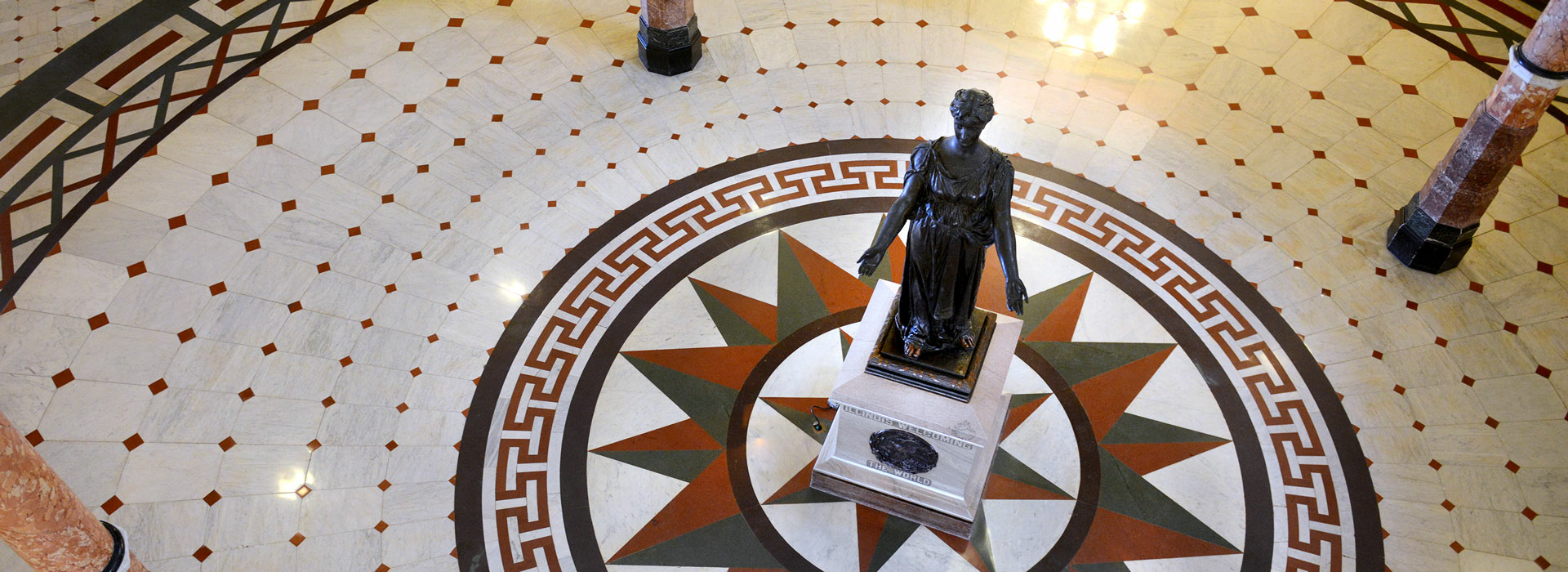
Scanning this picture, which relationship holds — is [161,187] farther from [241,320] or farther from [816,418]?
[816,418]

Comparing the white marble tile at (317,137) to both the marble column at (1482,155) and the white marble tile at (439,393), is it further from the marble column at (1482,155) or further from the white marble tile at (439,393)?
the marble column at (1482,155)

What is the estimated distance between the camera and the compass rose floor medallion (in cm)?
674

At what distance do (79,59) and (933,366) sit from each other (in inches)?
339

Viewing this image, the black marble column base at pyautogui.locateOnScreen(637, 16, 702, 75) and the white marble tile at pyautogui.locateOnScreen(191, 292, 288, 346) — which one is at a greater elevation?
the black marble column base at pyautogui.locateOnScreen(637, 16, 702, 75)

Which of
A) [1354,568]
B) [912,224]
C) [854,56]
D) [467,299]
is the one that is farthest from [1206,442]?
[467,299]

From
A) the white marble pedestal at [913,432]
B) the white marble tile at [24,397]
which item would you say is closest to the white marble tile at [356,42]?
the white marble tile at [24,397]

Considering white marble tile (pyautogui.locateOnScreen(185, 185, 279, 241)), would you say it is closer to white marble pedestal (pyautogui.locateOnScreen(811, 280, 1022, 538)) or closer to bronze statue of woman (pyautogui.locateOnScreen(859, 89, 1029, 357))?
white marble pedestal (pyautogui.locateOnScreen(811, 280, 1022, 538))

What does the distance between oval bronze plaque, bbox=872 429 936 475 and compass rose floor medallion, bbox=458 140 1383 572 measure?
0.47 m

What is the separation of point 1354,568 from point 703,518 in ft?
13.7

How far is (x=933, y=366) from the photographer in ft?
19.3

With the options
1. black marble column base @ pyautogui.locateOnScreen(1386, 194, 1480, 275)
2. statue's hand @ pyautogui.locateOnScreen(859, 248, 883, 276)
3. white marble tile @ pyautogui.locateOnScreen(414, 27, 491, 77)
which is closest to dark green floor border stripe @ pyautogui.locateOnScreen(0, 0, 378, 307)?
white marble tile @ pyautogui.locateOnScreen(414, 27, 491, 77)

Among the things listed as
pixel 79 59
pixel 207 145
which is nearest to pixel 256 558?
pixel 207 145

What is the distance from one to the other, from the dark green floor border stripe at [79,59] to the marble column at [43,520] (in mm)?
5587

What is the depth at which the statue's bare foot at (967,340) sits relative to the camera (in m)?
5.94
